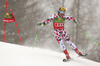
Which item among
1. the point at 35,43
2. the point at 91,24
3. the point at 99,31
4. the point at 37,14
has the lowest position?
the point at 35,43

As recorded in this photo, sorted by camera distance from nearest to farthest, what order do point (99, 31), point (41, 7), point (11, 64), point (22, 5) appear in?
point (11, 64), point (99, 31), point (41, 7), point (22, 5)

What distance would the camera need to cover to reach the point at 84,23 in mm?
2787

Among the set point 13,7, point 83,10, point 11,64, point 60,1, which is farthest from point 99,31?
point 13,7

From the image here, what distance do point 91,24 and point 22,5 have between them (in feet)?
6.98

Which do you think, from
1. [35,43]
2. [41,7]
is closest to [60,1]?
[41,7]

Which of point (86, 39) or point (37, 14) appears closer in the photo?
point (86, 39)

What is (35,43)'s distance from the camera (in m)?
3.30

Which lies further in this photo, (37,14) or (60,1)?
(37,14)

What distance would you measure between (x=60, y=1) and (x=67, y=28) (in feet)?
2.48

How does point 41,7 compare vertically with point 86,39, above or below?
above

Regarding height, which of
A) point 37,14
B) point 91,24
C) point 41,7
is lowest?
point 91,24

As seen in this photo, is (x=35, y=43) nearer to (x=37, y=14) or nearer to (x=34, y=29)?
(x=34, y=29)

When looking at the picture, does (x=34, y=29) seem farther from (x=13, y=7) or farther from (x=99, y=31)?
(x=99, y=31)

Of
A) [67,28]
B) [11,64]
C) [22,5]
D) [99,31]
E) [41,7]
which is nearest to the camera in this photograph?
[11,64]
